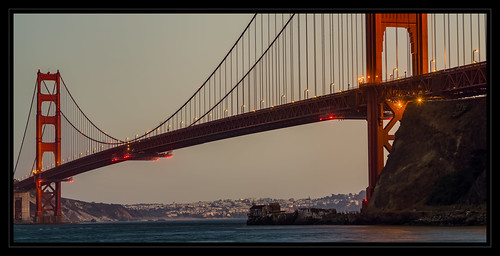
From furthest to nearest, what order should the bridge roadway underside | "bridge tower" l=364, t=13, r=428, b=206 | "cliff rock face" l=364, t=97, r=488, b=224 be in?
"bridge tower" l=364, t=13, r=428, b=206 → the bridge roadway underside → "cliff rock face" l=364, t=97, r=488, b=224

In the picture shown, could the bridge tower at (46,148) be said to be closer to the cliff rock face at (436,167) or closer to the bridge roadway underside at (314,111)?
the bridge roadway underside at (314,111)

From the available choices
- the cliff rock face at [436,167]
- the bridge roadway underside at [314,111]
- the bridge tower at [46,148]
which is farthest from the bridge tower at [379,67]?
the bridge tower at [46,148]

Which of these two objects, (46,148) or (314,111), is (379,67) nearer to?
(314,111)

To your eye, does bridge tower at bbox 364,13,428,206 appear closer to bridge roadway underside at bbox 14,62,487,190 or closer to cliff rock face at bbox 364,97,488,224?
bridge roadway underside at bbox 14,62,487,190

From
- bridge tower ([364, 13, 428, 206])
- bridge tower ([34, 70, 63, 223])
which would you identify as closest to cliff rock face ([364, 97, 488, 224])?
bridge tower ([364, 13, 428, 206])

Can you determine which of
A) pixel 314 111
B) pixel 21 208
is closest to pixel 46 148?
pixel 21 208
